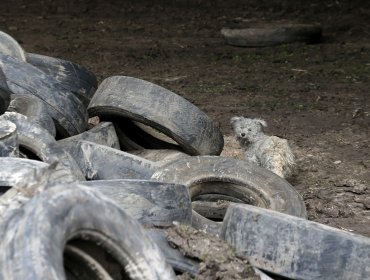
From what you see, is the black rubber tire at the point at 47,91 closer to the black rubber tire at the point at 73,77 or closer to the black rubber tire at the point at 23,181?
the black rubber tire at the point at 73,77

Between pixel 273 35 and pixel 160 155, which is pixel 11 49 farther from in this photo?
pixel 273 35

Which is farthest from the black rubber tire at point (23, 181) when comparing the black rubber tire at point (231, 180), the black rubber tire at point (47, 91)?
the black rubber tire at point (47, 91)

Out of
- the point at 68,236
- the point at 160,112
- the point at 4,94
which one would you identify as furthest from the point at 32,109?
the point at 68,236

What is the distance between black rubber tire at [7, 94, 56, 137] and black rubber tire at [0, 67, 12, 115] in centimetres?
4

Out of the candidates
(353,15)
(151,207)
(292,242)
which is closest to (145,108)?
(151,207)

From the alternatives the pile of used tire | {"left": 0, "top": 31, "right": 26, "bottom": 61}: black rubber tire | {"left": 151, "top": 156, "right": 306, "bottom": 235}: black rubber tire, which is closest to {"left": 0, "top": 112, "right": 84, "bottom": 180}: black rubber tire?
the pile of used tire

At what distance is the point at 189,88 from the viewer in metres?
9.09

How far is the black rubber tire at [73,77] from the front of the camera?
6.84m

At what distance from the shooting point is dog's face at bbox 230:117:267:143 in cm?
684

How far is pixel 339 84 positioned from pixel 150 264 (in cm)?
609

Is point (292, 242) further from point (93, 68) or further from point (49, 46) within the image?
point (49, 46)

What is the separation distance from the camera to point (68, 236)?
10.8 ft

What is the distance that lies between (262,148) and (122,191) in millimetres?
2221

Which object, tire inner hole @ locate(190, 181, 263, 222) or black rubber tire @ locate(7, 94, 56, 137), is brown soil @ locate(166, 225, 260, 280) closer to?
tire inner hole @ locate(190, 181, 263, 222)
